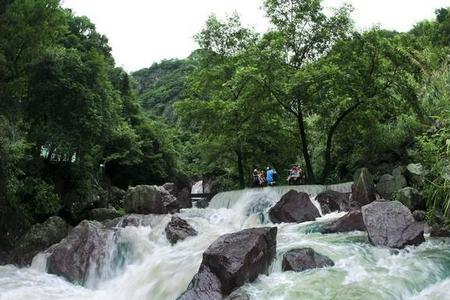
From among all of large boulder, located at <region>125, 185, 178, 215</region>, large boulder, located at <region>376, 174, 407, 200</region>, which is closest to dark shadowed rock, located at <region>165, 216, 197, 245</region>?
large boulder, located at <region>125, 185, 178, 215</region>

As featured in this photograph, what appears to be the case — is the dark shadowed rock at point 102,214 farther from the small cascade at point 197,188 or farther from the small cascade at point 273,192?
the small cascade at point 197,188

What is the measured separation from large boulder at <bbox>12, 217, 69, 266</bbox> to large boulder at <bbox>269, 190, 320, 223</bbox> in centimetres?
769

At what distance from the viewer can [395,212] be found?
12.1 meters

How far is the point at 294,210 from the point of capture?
675 inches

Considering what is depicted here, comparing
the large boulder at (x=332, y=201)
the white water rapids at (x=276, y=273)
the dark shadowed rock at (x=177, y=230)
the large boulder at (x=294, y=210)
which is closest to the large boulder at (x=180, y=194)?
the white water rapids at (x=276, y=273)

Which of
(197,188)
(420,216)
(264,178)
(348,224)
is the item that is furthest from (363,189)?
(197,188)

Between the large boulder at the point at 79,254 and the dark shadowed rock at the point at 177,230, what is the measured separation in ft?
6.99

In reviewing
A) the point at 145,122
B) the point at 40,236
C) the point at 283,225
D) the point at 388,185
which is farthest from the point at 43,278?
the point at 145,122

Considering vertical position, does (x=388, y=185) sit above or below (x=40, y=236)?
above

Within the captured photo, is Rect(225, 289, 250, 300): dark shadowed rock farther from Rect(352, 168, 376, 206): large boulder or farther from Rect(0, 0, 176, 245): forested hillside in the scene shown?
Rect(0, 0, 176, 245): forested hillside

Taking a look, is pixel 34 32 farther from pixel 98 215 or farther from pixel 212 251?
pixel 212 251

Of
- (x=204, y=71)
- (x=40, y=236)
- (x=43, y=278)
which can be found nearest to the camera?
(x=43, y=278)

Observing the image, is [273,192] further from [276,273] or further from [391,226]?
[276,273]

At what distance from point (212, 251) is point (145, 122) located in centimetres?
2855
